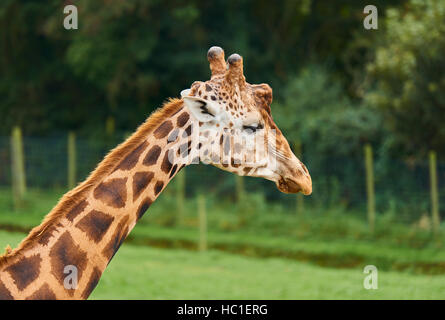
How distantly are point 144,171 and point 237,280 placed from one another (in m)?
7.13

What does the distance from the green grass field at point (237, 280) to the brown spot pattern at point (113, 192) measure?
5.32 m

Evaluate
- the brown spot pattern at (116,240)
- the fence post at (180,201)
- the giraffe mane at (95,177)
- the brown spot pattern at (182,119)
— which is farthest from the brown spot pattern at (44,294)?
the fence post at (180,201)

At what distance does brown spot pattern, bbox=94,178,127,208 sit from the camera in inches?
156

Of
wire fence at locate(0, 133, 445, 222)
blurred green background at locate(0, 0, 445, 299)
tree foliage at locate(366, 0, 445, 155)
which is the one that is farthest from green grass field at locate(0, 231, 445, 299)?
tree foliage at locate(366, 0, 445, 155)

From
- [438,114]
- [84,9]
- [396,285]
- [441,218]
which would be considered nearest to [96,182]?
[396,285]

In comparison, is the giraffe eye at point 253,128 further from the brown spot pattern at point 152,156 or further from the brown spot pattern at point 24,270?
the brown spot pattern at point 24,270

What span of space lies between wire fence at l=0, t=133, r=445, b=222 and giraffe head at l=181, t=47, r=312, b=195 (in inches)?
390

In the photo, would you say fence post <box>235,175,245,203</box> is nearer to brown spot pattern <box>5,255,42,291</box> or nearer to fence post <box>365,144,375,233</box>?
fence post <box>365,144,375,233</box>

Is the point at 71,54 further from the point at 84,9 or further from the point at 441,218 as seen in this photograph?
the point at 441,218

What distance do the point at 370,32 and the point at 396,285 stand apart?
39.9 feet

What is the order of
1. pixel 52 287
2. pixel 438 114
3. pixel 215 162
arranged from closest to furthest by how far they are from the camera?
pixel 52 287, pixel 215 162, pixel 438 114

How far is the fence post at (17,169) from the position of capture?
58.4 feet

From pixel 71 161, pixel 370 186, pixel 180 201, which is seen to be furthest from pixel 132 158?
pixel 71 161

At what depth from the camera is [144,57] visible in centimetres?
2053
